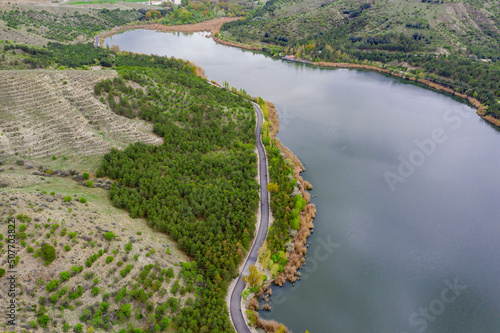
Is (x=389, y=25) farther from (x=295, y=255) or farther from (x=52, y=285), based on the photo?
(x=52, y=285)

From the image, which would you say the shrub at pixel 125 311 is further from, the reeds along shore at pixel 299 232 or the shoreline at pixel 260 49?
the shoreline at pixel 260 49

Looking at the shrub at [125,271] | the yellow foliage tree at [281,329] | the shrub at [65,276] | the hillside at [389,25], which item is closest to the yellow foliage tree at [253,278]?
the yellow foliage tree at [281,329]

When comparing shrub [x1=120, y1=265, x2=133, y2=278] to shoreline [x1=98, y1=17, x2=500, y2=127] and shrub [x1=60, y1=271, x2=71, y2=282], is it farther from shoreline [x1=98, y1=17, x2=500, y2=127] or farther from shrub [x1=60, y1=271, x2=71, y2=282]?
shoreline [x1=98, y1=17, x2=500, y2=127]

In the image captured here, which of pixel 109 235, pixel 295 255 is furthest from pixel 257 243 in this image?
pixel 109 235

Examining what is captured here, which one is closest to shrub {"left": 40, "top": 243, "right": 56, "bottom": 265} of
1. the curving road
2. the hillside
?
the curving road

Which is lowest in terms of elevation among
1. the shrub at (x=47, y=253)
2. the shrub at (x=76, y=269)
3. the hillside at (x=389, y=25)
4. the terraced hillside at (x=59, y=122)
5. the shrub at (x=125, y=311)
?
the shrub at (x=125, y=311)

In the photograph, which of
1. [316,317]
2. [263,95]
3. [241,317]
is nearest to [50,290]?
[241,317]

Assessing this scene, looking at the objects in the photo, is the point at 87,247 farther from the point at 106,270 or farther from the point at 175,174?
the point at 175,174
